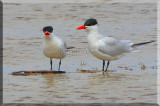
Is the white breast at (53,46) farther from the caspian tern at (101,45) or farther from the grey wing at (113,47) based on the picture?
the grey wing at (113,47)

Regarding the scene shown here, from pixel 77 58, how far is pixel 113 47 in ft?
4.53

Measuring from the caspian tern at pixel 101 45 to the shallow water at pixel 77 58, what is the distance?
13.1 inches

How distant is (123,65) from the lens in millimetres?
10617

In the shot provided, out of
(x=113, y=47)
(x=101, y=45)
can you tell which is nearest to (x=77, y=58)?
(x=113, y=47)

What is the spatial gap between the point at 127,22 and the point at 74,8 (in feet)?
8.48

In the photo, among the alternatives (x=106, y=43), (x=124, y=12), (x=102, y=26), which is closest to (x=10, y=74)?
(x=106, y=43)

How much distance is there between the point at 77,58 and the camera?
1134 cm

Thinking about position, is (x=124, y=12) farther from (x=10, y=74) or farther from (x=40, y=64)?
(x=10, y=74)

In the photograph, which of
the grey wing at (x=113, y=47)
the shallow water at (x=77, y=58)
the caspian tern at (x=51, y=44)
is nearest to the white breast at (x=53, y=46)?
the caspian tern at (x=51, y=44)

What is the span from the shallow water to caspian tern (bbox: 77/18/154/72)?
332mm

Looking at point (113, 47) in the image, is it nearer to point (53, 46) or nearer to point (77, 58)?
point (53, 46)

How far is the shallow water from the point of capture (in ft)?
26.5

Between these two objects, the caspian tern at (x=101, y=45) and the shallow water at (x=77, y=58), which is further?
the caspian tern at (x=101, y=45)

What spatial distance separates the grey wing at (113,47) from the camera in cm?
997
